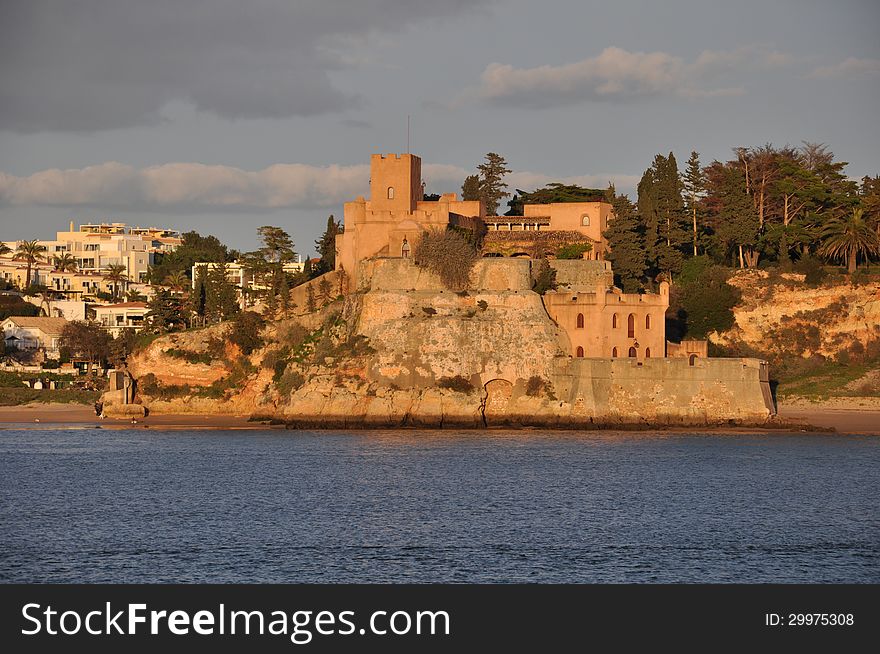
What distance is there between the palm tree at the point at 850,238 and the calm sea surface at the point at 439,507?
751 inches

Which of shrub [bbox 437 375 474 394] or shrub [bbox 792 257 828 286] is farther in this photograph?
shrub [bbox 792 257 828 286]

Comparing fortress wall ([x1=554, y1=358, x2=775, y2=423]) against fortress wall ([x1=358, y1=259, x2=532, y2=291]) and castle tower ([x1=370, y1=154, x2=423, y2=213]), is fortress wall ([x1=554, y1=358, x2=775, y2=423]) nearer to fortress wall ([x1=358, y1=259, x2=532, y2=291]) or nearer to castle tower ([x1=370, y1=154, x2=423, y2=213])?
fortress wall ([x1=358, y1=259, x2=532, y2=291])

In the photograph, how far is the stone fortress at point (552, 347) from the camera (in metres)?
63.6

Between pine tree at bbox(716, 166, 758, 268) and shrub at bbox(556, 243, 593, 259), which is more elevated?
pine tree at bbox(716, 166, 758, 268)

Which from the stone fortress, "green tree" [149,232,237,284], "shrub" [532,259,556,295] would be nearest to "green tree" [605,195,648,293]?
the stone fortress

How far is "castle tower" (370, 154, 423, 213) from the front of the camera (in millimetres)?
73938

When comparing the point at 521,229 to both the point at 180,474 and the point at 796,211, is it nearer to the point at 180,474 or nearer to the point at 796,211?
the point at 796,211

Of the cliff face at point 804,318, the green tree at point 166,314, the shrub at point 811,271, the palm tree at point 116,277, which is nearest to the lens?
the cliff face at point 804,318

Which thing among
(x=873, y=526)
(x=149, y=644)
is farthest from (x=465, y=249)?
(x=149, y=644)

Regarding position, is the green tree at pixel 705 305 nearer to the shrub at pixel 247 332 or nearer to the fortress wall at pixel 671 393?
the fortress wall at pixel 671 393

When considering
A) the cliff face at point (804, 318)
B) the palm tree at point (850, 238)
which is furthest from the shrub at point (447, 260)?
the palm tree at point (850, 238)

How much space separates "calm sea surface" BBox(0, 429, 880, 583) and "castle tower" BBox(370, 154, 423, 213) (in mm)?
14919

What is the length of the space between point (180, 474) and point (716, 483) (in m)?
18.2

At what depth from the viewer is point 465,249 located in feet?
227
